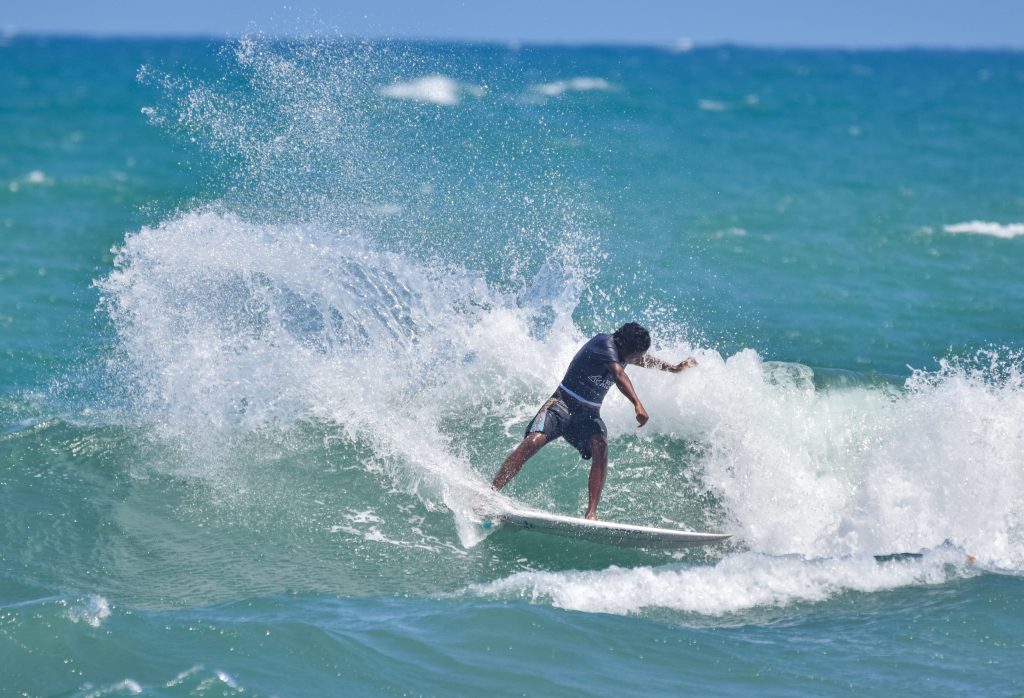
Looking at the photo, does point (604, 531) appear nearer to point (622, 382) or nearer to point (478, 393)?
point (622, 382)

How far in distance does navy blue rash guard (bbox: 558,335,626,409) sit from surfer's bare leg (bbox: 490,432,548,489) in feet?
1.39

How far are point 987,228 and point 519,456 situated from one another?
17225mm

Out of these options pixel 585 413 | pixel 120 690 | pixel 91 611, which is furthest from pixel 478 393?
pixel 120 690

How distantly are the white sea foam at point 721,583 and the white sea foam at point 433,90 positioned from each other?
7.43m

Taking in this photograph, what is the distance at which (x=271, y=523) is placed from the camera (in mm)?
8727

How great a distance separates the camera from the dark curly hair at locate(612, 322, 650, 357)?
848 cm

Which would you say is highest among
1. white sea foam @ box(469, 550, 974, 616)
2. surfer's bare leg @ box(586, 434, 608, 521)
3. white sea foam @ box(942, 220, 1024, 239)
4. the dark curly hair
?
white sea foam @ box(942, 220, 1024, 239)

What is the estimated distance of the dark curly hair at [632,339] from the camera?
8.48 m

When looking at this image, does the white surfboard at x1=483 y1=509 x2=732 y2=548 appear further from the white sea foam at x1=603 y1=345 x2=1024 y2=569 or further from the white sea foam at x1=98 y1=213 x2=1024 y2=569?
the white sea foam at x1=603 y1=345 x2=1024 y2=569

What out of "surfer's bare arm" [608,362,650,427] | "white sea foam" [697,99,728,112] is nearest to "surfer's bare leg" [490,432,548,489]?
"surfer's bare arm" [608,362,650,427]

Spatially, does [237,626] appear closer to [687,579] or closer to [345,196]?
[687,579]

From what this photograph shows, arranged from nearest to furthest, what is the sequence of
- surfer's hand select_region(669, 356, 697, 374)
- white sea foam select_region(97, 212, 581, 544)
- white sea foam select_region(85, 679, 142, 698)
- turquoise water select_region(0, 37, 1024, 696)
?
white sea foam select_region(85, 679, 142, 698) → turquoise water select_region(0, 37, 1024, 696) → surfer's hand select_region(669, 356, 697, 374) → white sea foam select_region(97, 212, 581, 544)

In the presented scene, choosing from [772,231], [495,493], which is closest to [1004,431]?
[495,493]

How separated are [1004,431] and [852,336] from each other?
18.4 ft
